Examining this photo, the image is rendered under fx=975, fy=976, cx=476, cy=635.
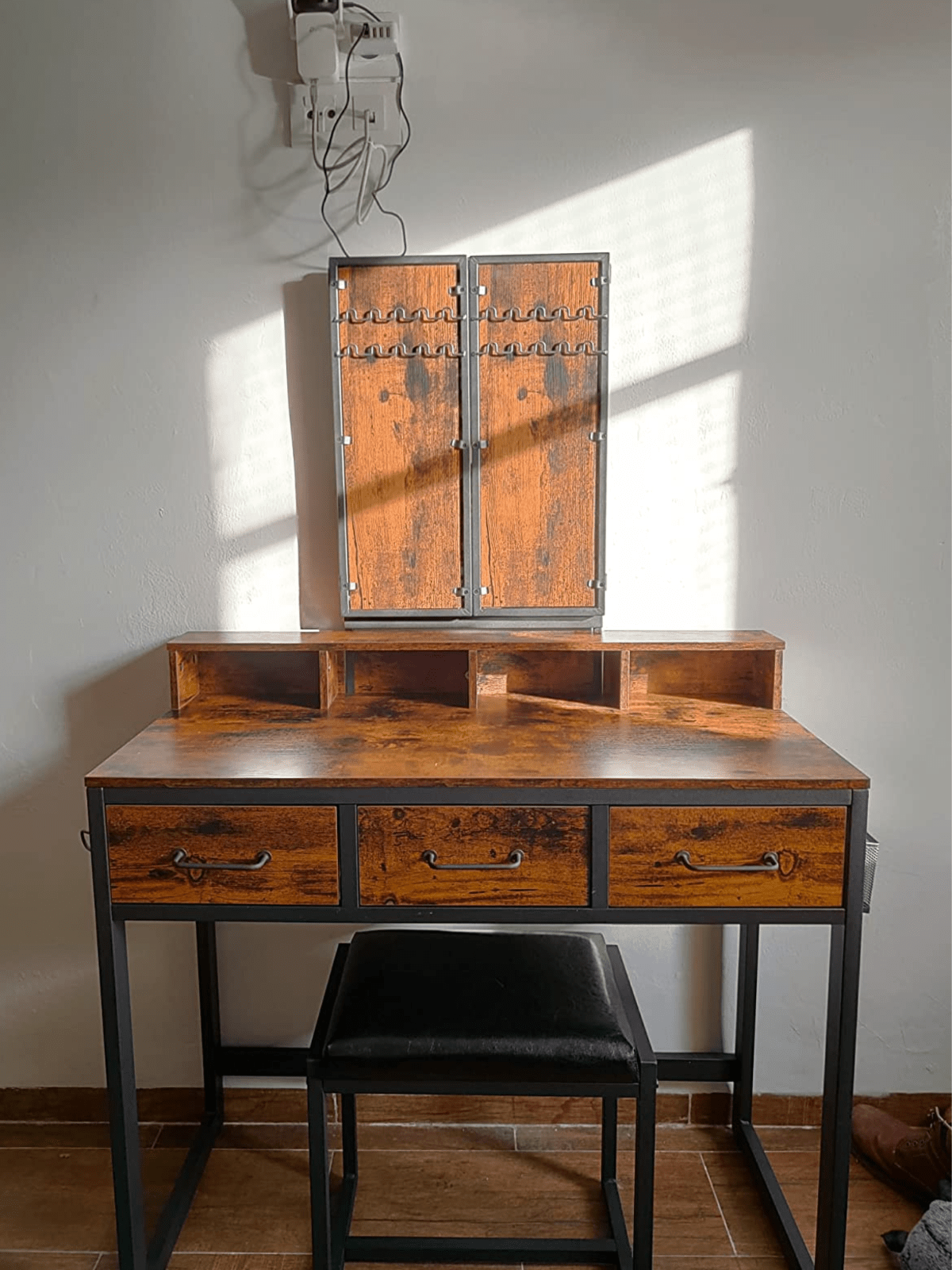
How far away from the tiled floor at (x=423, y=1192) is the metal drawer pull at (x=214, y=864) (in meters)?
0.83

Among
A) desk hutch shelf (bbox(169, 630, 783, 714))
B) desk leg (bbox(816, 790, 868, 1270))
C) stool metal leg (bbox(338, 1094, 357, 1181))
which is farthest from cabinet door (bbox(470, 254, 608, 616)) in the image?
stool metal leg (bbox(338, 1094, 357, 1181))

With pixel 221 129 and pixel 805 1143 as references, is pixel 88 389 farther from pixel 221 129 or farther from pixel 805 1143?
pixel 805 1143

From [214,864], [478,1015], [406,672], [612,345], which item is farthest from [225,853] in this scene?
[612,345]

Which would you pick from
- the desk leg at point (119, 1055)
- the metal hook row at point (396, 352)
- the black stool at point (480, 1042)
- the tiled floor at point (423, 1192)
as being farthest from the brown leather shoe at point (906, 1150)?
the metal hook row at point (396, 352)

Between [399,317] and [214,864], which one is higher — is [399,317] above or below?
above

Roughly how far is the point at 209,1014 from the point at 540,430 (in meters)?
1.38

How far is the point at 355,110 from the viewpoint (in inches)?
72.7

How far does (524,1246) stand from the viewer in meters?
1.72

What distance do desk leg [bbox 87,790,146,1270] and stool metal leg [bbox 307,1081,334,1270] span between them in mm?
286

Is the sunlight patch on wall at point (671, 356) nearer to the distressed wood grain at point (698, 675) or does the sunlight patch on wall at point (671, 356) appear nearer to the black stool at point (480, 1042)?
the distressed wood grain at point (698, 675)

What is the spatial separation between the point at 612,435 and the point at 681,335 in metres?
0.23

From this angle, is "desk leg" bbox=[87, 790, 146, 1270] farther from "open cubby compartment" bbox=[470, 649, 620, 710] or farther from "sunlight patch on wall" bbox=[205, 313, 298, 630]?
"open cubby compartment" bbox=[470, 649, 620, 710]

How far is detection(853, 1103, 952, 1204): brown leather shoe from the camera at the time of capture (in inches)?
73.0

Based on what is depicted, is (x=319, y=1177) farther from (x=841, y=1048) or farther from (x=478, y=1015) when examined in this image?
(x=841, y=1048)
